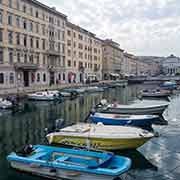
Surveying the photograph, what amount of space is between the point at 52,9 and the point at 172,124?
5205 cm

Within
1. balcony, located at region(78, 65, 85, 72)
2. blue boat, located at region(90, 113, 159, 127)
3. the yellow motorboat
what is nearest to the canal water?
the yellow motorboat

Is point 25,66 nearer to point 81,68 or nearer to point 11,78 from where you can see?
point 11,78

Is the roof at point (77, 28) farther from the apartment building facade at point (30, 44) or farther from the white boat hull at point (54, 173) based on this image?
the white boat hull at point (54, 173)

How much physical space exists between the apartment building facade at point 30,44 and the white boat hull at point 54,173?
3895 centimetres

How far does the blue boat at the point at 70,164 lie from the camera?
11.0 metres

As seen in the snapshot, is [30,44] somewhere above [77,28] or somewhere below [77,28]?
below

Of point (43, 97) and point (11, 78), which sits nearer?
point (43, 97)

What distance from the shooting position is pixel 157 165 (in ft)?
46.0

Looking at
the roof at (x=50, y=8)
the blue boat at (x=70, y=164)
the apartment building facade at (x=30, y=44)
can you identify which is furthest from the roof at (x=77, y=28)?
the blue boat at (x=70, y=164)

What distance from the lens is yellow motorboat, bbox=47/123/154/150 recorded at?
1566cm

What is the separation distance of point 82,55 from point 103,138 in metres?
74.9

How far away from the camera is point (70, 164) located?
11.9 meters

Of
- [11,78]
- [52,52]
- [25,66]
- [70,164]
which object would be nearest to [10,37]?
[25,66]

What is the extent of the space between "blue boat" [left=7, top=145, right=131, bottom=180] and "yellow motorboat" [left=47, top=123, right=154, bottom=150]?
96.7 inches
